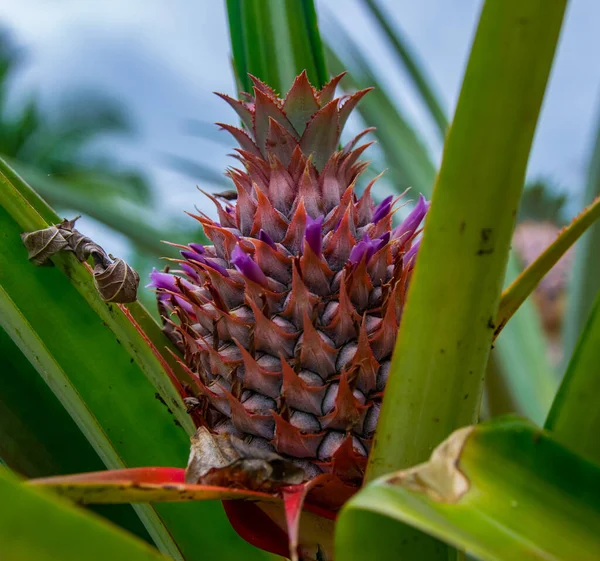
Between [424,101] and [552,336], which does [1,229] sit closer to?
[424,101]

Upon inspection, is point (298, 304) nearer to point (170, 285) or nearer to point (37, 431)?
point (170, 285)

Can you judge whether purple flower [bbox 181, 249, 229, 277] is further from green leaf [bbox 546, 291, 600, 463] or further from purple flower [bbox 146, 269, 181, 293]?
green leaf [bbox 546, 291, 600, 463]

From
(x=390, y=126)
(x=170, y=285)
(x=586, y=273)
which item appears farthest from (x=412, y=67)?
(x=170, y=285)

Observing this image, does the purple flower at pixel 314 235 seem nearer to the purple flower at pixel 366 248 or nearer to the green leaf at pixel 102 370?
the purple flower at pixel 366 248

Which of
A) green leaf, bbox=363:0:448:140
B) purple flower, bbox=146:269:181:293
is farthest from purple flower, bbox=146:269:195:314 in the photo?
green leaf, bbox=363:0:448:140

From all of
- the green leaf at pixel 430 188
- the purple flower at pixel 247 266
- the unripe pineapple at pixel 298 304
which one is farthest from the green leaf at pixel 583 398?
the green leaf at pixel 430 188

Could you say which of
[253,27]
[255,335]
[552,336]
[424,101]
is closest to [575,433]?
[255,335]
